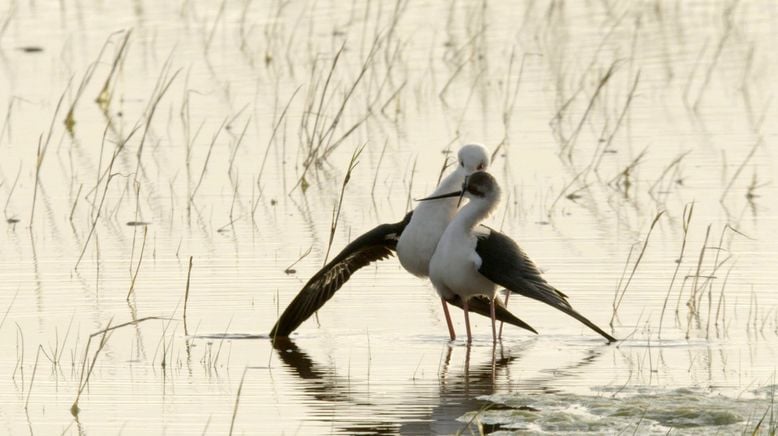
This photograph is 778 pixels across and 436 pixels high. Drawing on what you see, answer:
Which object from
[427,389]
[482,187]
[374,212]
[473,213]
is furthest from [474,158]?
[374,212]

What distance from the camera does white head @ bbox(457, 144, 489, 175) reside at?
9531 millimetres

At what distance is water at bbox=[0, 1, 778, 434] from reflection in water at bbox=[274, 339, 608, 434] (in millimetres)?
21

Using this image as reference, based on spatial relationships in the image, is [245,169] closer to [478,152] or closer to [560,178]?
[560,178]

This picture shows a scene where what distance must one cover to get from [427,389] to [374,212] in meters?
3.95

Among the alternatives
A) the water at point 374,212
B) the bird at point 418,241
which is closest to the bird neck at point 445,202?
the bird at point 418,241

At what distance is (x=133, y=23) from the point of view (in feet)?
64.0

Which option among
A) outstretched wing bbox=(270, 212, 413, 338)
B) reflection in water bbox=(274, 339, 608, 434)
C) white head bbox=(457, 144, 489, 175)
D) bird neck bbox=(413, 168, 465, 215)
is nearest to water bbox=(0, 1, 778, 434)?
reflection in water bbox=(274, 339, 608, 434)

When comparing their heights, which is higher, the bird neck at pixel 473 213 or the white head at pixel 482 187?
the white head at pixel 482 187

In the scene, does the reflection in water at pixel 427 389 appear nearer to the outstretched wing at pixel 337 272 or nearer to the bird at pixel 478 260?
the outstretched wing at pixel 337 272

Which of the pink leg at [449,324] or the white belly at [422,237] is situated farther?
the white belly at [422,237]

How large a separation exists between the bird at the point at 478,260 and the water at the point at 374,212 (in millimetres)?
268

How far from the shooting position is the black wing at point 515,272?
28.6 ft

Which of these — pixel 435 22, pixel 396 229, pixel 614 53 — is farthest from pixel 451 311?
pixel 435 22

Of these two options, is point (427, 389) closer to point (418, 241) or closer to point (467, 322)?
point (467, 322)
